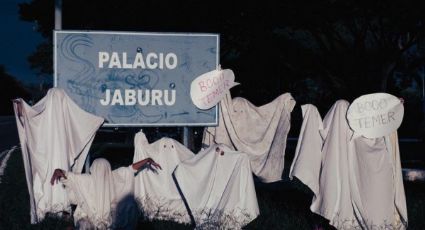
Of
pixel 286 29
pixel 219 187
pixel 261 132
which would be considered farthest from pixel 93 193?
pixel 286 29

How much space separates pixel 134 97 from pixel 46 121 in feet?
7.29

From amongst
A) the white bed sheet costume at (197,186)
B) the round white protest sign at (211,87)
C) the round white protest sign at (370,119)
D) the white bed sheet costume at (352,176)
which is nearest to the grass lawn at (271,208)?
the white bed sheet costume at (197,186)

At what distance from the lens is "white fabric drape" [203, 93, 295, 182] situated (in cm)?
1326

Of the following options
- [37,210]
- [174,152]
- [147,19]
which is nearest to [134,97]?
[174,152]

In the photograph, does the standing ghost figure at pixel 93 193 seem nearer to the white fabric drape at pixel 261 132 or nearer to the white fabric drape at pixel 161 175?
the white fabric drape at pixel 161 175

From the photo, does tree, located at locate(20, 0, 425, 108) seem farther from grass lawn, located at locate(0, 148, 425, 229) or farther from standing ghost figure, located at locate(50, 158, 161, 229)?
standing ghost figure, located at locate(50, 158, 161, 229)

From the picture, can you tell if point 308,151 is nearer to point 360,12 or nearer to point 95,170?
point 95,170

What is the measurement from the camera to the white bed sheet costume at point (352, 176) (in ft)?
34.7

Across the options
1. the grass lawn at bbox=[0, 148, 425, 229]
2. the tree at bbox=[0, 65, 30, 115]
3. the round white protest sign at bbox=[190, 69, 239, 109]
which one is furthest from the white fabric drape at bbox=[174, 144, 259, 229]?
the tree at bbox=[0, 65, 30, 115]

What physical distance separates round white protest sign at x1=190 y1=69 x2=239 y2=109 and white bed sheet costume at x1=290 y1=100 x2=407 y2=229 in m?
2.17

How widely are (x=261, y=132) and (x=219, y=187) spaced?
2.54 metres

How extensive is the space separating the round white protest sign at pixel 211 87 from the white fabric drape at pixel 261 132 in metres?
0.38

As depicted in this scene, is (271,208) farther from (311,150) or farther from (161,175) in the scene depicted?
(311,150)

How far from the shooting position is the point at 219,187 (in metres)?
11.0
